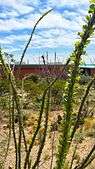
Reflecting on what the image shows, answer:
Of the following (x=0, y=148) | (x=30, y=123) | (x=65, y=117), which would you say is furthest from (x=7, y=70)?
(x=30, y=123)

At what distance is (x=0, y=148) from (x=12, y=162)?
203 inches

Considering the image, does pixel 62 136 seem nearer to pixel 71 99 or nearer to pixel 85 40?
pixel 71 99

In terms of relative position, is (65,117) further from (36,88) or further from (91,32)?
(36,88)

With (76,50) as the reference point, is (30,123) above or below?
below

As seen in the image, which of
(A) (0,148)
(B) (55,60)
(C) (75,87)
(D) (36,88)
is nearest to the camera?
(C) (75,87)

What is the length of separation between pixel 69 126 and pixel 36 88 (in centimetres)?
2265

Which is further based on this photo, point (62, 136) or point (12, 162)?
point (12, 162)

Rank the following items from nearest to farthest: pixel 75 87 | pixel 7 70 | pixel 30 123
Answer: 1. pixel 75 87
2. pixel 7 70
3. pixel 30 123

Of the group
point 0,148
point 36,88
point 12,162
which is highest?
point 0,148

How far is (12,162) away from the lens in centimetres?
1069

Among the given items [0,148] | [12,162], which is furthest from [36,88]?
[0,148]

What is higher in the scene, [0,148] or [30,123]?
[0,148]

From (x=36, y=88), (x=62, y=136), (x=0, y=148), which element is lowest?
(x=36, y=88)

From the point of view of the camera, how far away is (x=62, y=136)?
269cm
